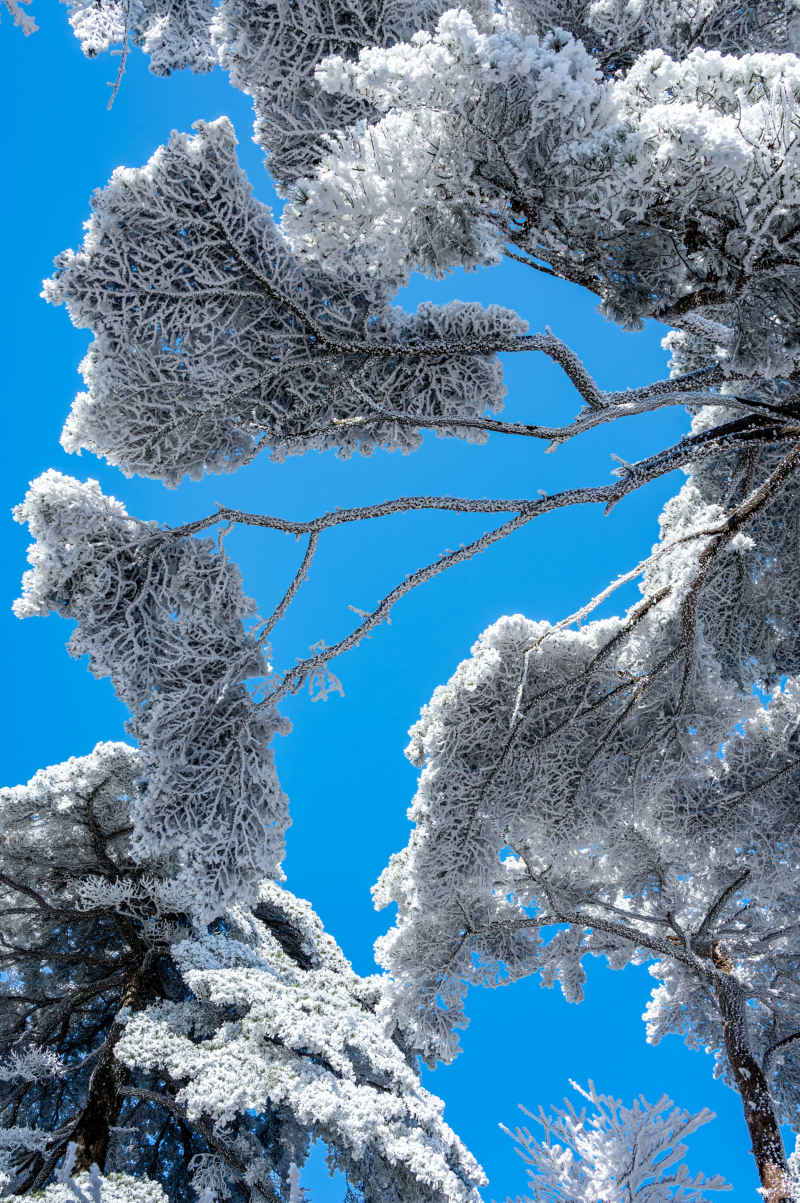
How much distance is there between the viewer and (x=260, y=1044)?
695 cm

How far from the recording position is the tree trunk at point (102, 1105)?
6.85 m

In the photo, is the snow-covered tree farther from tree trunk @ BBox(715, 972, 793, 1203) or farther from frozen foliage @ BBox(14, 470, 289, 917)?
tree trunk @ BBox(715, 972, 793, 1203)

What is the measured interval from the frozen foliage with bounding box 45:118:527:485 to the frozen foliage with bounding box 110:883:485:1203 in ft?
16.2

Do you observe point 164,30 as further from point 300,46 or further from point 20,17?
point 20,17

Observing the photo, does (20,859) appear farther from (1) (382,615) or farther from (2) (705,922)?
(2) (705,922)

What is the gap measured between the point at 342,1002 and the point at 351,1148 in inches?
62.5

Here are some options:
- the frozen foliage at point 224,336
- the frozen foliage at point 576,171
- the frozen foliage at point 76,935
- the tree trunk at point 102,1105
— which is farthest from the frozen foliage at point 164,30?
the tree trunk at point 102,1105

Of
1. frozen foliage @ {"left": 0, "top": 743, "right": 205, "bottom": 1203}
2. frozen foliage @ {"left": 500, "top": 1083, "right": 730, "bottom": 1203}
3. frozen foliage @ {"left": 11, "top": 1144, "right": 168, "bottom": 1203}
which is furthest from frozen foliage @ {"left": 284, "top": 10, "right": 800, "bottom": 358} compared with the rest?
frozen foliage @ {"left": 11, "top": 1144, "right": 168, "bottom": 1203}

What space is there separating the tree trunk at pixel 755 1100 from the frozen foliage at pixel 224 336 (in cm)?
597

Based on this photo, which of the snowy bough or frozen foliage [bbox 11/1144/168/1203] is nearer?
the snowy bough

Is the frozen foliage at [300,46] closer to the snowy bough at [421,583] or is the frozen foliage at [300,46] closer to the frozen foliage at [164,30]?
the snowy bough at [421,583]

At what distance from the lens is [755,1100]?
22.6 feet

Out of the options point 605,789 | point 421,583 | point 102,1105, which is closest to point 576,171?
point 421,583

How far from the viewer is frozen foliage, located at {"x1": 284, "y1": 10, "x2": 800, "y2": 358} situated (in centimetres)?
404
